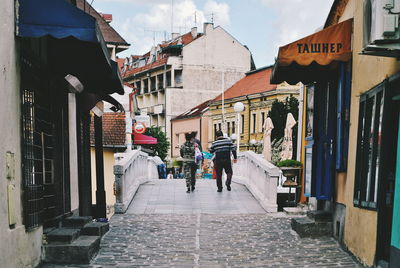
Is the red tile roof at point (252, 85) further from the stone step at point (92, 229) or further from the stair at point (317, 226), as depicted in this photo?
the stone step at point (92, 229)

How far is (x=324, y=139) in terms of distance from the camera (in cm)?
1005

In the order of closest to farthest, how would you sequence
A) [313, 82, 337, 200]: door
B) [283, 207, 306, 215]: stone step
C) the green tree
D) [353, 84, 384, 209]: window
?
[353, 84, 384, 209]: window, [313, 82, 337, 200]: door, [283, 207, 306, 215]: stone step, the green tree

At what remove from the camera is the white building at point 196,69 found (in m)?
65.4

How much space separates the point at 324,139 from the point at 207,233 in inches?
112

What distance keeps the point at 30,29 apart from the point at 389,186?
4.87 m

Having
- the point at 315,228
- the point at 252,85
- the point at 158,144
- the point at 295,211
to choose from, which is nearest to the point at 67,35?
the point at 315,228

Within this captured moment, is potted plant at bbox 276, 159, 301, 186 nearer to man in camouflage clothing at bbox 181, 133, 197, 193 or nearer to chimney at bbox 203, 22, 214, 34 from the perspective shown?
man in camouflage clothing at bbox 181, 133, 197, 193

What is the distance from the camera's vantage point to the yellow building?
1999 inches

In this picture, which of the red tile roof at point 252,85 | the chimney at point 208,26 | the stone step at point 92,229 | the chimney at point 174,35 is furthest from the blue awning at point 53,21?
the chimney at point 174,35

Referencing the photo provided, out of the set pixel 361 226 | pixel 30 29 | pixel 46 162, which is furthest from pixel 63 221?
pixel 361 226

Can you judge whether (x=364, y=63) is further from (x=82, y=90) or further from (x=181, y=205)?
(x=181, y=205)

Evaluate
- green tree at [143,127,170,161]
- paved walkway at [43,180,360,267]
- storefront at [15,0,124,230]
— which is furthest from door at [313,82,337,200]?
green tree at [143,127,170,161]

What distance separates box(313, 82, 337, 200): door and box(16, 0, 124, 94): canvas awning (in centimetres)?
387

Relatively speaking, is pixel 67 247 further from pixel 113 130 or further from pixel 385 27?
pixel 113 130
